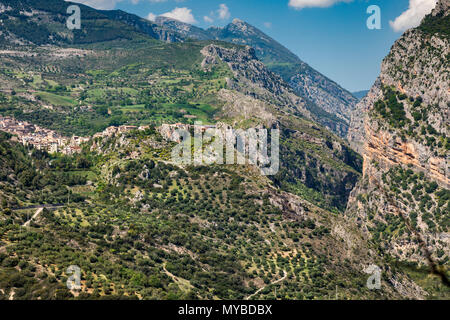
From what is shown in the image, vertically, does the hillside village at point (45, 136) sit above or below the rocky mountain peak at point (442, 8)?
below

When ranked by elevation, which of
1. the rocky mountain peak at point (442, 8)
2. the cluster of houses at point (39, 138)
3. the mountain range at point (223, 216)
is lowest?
the mountain range at point (223, 216)

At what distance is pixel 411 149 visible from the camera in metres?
130

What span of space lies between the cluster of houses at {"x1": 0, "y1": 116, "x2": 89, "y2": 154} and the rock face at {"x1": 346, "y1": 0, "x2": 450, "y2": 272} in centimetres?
9091

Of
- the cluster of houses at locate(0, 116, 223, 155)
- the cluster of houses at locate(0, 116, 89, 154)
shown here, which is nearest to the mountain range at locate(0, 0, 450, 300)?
the cluster of houses at locate(0, 116, 223, 155)

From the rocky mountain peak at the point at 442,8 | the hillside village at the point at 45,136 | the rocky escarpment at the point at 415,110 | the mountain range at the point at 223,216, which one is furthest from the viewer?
the rocky mountain peak at the point at 442,8

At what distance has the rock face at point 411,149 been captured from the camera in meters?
115

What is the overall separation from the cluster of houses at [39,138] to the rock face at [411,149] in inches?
3579

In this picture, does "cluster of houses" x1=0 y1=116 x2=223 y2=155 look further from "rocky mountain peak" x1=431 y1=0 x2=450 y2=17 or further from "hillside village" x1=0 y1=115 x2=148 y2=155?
Answer: "rocky mountain peak" x1=431 y1=0 x2=450 y2=17

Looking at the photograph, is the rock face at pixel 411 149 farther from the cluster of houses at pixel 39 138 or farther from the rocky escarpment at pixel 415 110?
the cluster of houses at pixel 39 138

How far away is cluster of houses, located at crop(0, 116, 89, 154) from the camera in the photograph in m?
139

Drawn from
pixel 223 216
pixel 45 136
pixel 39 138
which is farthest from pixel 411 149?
pixel 45 136

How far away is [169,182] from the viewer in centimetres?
10431

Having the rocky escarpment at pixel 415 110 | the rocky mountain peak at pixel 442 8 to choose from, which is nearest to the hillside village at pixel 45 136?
the rocky escarpment at pixel 415 110
